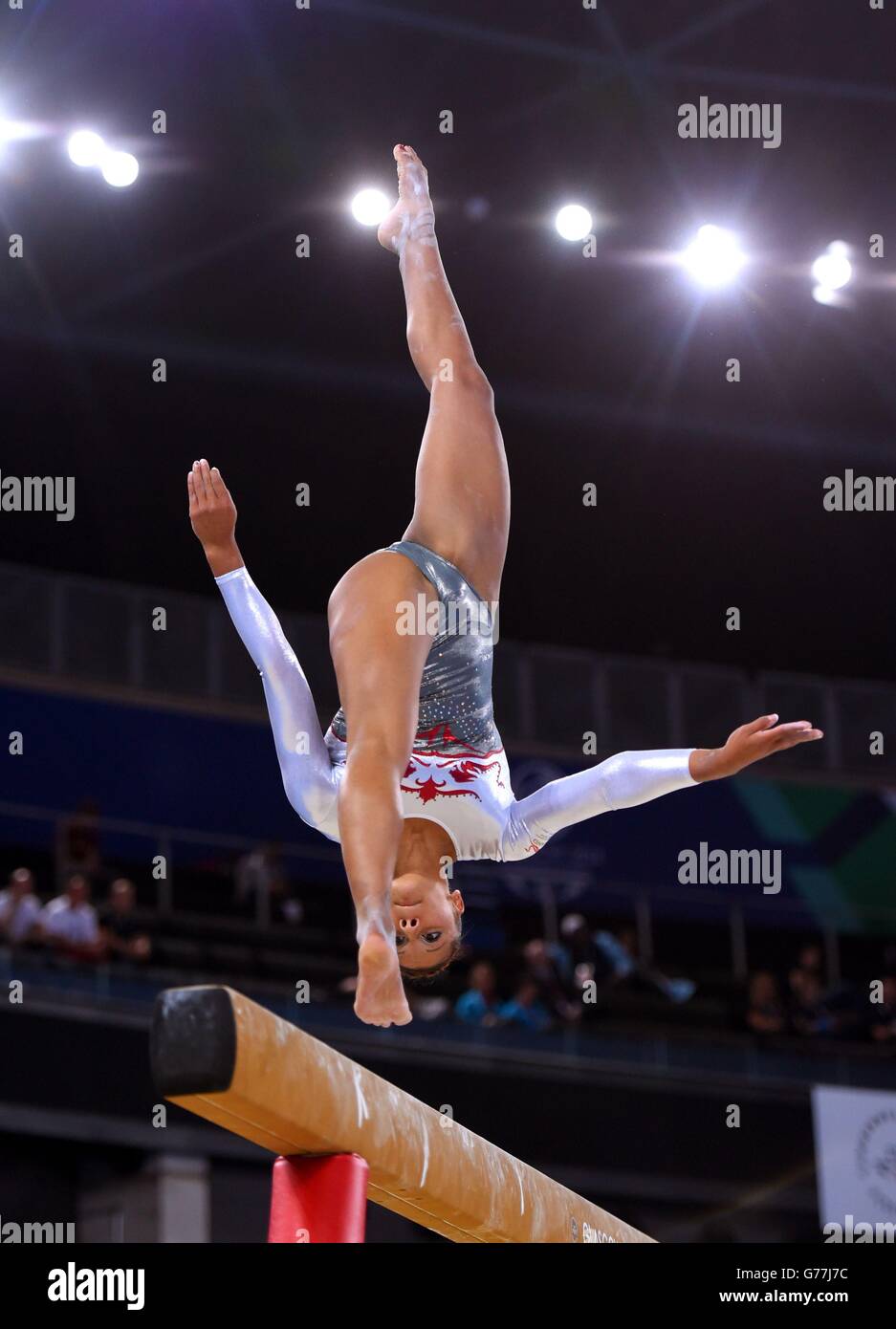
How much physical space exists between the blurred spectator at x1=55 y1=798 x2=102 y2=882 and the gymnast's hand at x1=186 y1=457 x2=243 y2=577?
636 centimetres

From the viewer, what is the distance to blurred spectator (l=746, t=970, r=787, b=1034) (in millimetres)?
11414

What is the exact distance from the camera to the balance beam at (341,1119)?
260cm

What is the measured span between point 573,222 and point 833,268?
1548 mm

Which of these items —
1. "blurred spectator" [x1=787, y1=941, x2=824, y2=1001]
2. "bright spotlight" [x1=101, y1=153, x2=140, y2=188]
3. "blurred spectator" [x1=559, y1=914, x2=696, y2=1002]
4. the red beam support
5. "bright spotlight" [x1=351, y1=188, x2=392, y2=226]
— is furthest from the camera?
"blurred spectator" [x1=787, y1=941, x2=824, y2=1001]

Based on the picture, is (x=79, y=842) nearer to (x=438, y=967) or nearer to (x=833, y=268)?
(x=833, y=268)

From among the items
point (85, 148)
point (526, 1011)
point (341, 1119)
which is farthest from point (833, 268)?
point (341, 1119)

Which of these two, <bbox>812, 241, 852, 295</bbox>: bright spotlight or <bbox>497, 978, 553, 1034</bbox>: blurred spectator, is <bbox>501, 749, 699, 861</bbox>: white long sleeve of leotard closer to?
<bbox>812, 241, 852, 295</bbox>: bright spotlight

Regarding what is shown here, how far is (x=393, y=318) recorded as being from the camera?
10438 mm

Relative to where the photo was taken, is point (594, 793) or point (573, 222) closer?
point (594, 793)

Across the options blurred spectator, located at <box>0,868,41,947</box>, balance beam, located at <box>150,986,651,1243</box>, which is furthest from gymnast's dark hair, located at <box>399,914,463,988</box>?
blurred spectator, located at <box>0,868,41,947</box>

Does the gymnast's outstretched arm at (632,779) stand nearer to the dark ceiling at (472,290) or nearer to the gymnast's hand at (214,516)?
the gymnast's hand at (214,516)

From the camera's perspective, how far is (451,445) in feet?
14.8

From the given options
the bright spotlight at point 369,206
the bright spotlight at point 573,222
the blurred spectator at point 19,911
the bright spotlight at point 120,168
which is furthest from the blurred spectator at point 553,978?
the bright spotlight at point 120,168

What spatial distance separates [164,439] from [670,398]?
3568 millimetres
